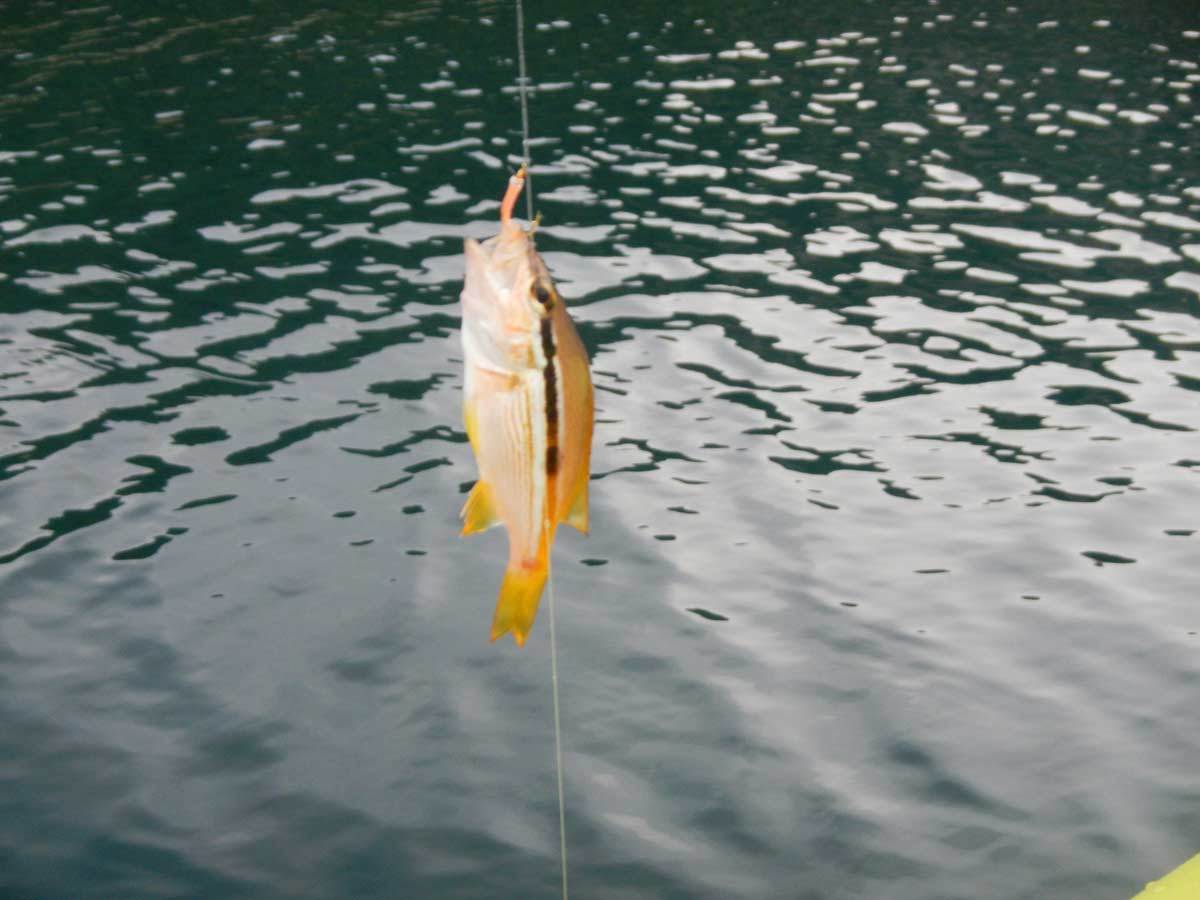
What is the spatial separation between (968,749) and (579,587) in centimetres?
237

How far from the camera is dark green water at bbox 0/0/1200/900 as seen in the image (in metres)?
Answer: 6.08

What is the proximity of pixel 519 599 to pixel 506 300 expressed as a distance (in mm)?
579

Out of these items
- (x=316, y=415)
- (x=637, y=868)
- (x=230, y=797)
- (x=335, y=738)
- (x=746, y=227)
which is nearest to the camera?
(x=637, y=868)

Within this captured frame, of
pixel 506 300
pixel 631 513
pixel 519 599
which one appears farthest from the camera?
pixel 631 513

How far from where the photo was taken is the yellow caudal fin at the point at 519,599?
2.69m

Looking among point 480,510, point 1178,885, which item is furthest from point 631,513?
point 480,510

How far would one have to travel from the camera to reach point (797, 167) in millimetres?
15492

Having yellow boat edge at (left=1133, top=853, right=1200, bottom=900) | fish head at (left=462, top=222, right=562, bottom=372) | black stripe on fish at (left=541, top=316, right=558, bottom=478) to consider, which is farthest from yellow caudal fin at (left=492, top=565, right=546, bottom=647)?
yellow boat edge at (left=1133, top=853, right=1200, bottom=900)

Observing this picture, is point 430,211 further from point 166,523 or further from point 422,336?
point 166,523

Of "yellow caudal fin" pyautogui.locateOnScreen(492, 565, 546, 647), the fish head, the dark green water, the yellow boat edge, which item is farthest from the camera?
the dark green water

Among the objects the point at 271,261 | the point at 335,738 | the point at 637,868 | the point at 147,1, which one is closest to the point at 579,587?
the point at 335,738

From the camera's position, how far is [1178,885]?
5.32 metres

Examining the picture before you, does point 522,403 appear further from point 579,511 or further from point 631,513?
point 631,513

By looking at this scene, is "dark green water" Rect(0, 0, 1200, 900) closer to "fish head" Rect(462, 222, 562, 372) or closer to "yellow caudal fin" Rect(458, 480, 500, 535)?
"yellow caudal fin" Rect(458, 480, 500, 535)
